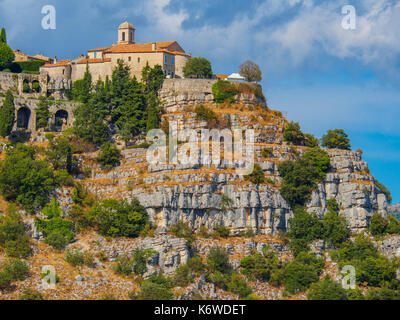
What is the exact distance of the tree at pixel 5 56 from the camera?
92.0 metres

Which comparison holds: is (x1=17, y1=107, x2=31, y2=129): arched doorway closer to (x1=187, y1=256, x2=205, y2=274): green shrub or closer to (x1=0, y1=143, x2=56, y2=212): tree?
(x1=0, y1=143, x2=56, y2=212): tree

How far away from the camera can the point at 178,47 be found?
304ft

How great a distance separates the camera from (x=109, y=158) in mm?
78500

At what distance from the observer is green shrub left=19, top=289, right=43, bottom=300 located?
Answer: 62969 mm

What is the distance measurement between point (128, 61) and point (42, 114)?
1020 cm

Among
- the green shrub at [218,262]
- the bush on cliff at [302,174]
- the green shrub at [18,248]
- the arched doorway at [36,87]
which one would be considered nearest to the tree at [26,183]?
the green shrub at [18,248]

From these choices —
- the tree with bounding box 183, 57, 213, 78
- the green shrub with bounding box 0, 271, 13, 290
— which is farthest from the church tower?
the green shrub with bounding box 0, 271, 13, 290

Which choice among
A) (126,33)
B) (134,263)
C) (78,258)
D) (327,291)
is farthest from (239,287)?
(126,33)

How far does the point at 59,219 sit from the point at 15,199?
442cm

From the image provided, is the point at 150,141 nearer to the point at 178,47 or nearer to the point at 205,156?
the point at 205,156

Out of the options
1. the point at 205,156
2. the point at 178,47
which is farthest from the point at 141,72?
the point at 205,156

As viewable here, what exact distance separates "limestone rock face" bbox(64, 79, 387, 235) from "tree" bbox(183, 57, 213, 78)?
5486 millimetres

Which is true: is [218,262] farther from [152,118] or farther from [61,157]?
[61,157]

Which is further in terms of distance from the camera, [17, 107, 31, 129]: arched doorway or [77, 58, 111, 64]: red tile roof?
[77, 58, 111, 64]: red tile roof
